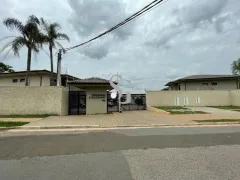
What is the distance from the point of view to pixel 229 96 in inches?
960

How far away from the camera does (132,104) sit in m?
24.1

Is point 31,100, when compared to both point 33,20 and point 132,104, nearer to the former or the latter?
point 33,20

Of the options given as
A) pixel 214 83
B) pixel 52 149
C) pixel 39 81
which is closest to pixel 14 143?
pixel 52 149

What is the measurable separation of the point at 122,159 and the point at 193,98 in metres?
22.5

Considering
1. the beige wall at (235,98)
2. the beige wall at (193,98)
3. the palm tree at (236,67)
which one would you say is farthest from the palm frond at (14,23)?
the palm tree at (236,67)

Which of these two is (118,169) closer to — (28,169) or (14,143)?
(28,169)

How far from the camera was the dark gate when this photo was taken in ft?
55.7

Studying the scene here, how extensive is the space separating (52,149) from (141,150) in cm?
288

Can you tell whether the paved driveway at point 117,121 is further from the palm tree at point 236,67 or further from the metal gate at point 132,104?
the palm tree at point 236,67

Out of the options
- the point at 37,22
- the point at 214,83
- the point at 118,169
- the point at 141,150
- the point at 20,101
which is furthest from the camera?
the point at 214,83

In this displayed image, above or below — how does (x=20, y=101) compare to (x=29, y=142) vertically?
above

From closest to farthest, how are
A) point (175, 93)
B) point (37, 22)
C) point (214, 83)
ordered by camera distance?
point (37, 22), point (175, 93), point (214, 83)

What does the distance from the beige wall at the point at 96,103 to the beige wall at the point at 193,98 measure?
30.1ft

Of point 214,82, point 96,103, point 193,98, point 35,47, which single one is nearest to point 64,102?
point 96,103
